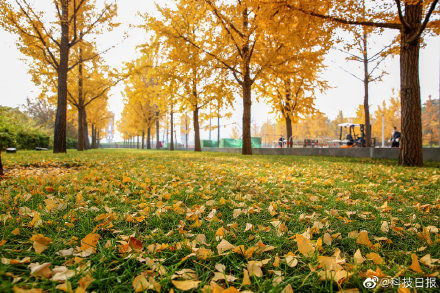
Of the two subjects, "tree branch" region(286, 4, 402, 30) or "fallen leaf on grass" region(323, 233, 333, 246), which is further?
"tree branch" region(286, 4, 402, 30)

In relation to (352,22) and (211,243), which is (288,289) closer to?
(211,243)

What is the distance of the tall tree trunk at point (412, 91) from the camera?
5.78 metres

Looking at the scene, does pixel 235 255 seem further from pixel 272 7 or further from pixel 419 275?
pixel 272 7

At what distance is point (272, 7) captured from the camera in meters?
5.85

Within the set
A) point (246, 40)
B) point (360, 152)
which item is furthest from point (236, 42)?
point (360, 152)

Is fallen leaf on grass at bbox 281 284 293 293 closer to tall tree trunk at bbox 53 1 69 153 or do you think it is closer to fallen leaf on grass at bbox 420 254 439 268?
fallen leaf on grass at bbox 420 254 439 268

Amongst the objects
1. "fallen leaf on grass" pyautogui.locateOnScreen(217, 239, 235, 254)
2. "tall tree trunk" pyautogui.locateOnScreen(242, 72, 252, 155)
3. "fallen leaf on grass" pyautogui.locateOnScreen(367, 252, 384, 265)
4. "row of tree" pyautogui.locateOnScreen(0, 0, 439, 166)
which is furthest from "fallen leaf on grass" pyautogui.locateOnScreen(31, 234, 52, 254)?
"tall tree trunk" pyautogui.locateOnScreen(242, 72, 252, 155)

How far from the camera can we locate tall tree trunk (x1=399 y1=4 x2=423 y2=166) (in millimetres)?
5777

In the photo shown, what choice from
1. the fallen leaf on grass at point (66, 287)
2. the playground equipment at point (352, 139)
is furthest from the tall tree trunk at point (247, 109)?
the fallen leaf on grass at point (66, 287)

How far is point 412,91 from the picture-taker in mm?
5844

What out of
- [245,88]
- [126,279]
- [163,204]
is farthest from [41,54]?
[126,279]

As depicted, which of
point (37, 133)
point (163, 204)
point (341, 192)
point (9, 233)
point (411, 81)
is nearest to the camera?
point (9, 233)

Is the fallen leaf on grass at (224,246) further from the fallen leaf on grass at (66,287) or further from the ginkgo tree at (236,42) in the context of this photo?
the ginkgo tree at (236,42)

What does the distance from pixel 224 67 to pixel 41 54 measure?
8.13 metres
